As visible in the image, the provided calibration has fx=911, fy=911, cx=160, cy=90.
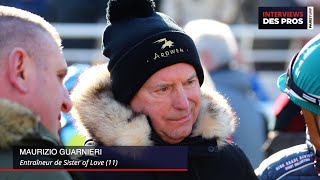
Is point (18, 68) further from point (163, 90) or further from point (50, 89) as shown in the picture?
point (163, 90)

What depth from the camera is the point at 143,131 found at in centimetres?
231

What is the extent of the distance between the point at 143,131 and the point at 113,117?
90mm

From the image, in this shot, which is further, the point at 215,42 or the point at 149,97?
the point at 215,42

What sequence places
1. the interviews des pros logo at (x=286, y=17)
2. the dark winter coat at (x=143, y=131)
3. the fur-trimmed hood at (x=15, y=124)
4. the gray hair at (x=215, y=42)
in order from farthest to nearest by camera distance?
the gray hair at (x=215, y=42) < the interviews des pros logo at (x=286, y=17) < the dark winter coat at (x=143, y=131) < the fur-trimmed hood at (x=15, y=124)

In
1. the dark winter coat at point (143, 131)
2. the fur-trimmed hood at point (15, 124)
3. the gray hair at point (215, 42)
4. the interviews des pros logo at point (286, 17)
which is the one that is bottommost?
the gray hair at point (215, 42)

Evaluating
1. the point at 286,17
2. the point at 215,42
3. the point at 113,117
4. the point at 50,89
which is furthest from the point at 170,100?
the point at 215,42

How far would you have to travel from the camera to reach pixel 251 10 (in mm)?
6406

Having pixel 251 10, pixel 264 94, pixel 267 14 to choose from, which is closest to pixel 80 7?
pixel 251 10

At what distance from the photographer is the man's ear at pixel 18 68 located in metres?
1.80

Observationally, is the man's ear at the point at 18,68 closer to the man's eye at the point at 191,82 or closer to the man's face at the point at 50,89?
the man's face at the point at 50,89

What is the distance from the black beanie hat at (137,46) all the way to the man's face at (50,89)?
433 mm

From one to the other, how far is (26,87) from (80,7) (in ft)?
14.5

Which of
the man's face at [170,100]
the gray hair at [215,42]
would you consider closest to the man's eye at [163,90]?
the man's face at [170,100]

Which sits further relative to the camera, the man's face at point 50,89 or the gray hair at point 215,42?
the gray hair at point 215,42
